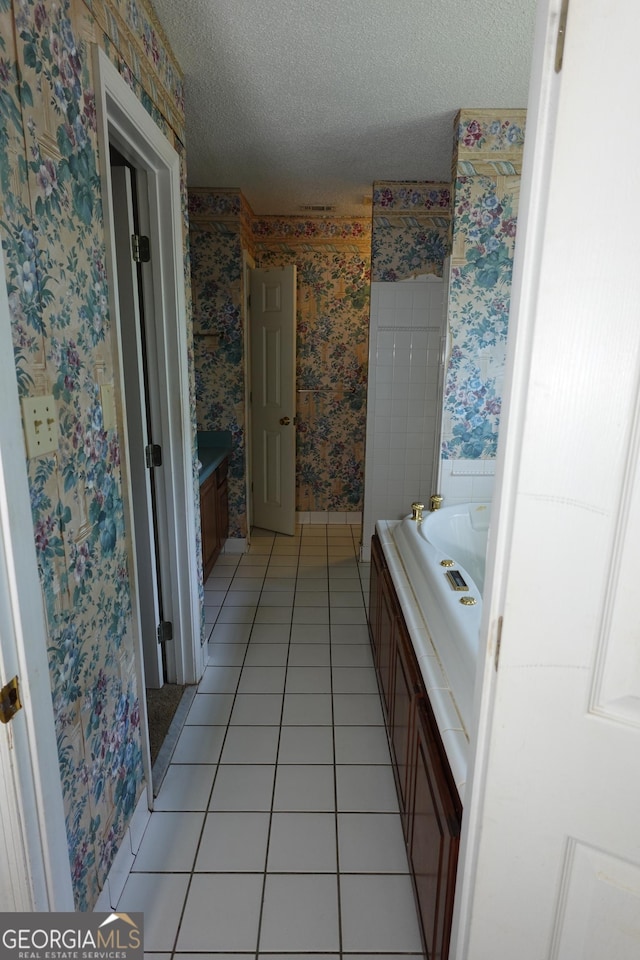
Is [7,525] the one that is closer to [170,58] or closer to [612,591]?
[612,591]

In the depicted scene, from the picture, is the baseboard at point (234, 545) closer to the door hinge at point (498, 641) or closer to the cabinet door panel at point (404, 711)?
the cabinet door panel at point (404, 711)

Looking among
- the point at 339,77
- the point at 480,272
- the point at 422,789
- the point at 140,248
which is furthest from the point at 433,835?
the point at 339,77

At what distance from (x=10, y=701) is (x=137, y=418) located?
4.99ft

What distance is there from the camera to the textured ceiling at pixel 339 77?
176cm

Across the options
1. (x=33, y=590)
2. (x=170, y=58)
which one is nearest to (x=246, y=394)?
(x=170, y=58)

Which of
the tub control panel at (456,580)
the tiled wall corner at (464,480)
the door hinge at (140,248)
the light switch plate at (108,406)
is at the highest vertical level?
the door hinge at (140,248)

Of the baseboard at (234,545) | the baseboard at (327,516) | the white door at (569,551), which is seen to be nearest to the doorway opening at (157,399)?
the white door at (569,551)

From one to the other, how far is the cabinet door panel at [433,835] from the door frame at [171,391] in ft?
2.88

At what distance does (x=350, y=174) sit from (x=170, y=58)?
155cm

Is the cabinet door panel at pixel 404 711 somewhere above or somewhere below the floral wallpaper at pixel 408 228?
below

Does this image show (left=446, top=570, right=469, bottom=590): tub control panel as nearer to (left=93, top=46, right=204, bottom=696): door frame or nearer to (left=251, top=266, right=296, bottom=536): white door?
(left=93, top=46, right=204, bottom=696): door frame

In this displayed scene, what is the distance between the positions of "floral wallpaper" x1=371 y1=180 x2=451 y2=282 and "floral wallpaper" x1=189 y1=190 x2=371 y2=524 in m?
0.95

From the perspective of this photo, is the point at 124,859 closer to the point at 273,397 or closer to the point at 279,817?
the point at 279,817

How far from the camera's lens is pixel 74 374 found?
1184 mm
